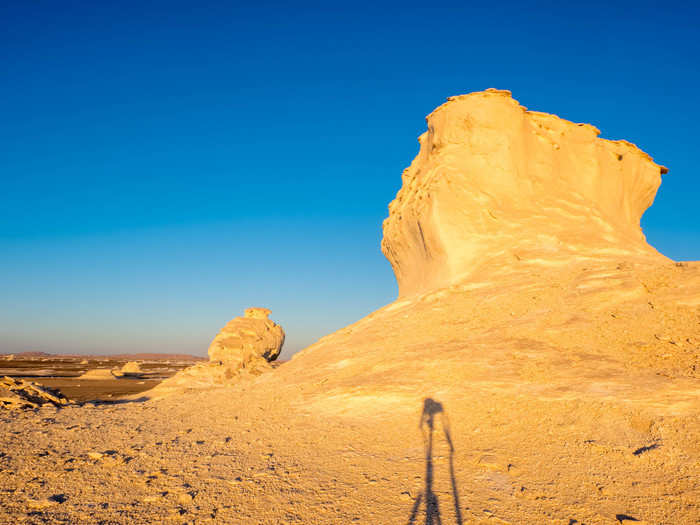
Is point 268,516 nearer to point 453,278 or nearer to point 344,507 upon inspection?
point 344,507

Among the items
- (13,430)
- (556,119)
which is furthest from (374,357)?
(556,119)

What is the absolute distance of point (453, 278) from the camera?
1501 cm

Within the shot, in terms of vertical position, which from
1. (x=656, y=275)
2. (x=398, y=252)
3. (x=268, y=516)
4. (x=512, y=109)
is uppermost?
(x=512, y=109)

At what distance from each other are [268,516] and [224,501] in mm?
635

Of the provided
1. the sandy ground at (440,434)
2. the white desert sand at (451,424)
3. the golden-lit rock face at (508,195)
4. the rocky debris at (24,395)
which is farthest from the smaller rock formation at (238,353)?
the golden-lit rock face at (508,195)

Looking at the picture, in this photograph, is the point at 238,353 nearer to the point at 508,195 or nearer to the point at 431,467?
the point at 508,195

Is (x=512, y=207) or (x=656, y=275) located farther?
(x=512, y=207)

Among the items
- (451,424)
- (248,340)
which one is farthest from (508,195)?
(248,340)

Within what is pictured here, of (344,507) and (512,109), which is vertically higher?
(512,109)

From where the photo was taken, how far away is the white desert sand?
4465 mm

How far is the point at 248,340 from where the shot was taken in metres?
23.7

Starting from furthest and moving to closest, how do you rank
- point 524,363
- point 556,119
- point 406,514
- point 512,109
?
point 556,119 → point 512,109 → point 524,363 → point 406,514

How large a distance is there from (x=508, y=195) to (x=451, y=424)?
13252mm

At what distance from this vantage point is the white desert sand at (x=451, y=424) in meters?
4.46
